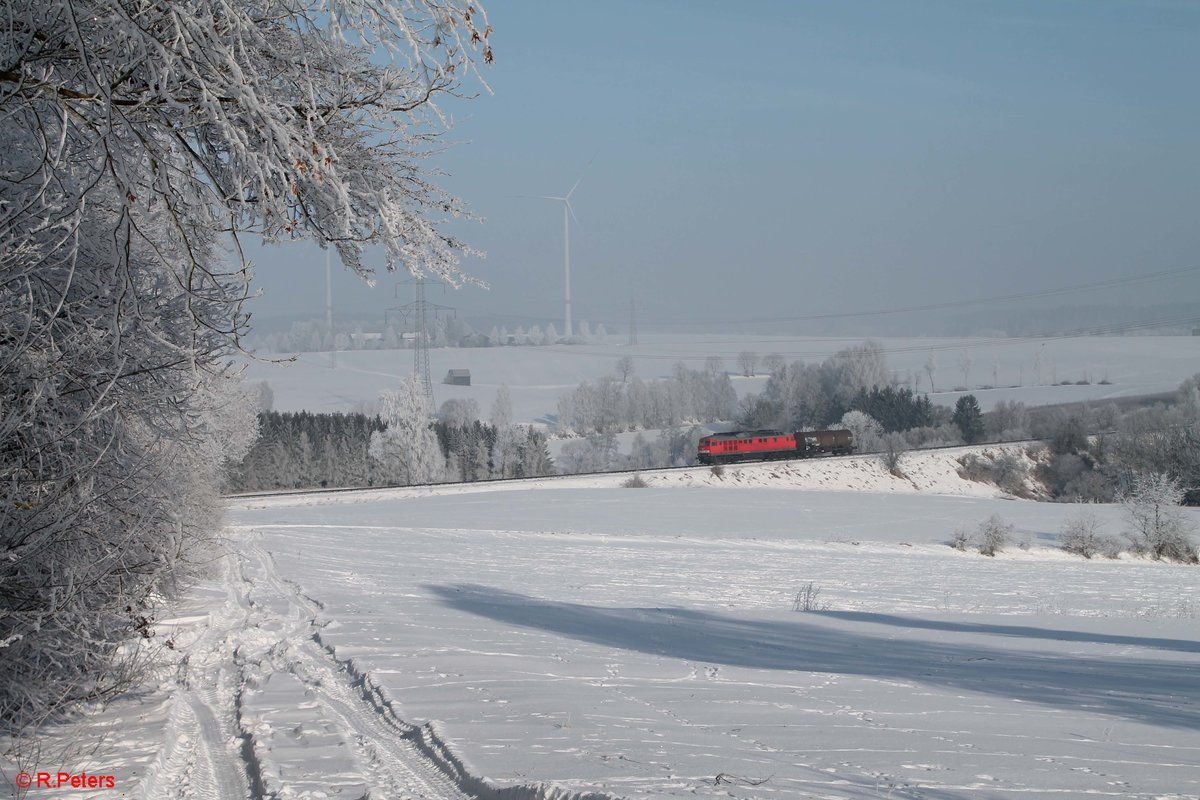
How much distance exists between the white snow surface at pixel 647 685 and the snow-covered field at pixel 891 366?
7520 cm

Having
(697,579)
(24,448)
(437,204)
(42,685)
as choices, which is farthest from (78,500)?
(697,579)

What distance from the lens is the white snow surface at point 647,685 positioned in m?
5.57

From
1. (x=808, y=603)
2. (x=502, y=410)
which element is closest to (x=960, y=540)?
(x=808, y=603)

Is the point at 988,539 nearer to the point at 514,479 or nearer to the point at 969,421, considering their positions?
the point at 514,479

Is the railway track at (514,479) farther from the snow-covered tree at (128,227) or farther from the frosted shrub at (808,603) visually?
the snow-covered tree at (128,227)

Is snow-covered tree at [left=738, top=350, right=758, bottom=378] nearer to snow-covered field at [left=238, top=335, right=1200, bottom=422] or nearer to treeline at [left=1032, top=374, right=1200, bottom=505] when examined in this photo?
snow-covered field at [left=238, top=335, right=1200, bottom=422]

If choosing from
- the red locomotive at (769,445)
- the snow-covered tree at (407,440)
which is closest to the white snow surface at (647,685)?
the red locomotive at (769,445)

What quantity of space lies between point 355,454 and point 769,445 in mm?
29217

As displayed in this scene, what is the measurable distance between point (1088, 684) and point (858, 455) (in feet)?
178

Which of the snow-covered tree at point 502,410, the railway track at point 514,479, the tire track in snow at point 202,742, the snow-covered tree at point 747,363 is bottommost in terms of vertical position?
the railway track at point 514,479

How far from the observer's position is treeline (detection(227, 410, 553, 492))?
6581cm

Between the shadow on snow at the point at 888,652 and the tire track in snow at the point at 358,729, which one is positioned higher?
the tire track in snow at the point at 358,729

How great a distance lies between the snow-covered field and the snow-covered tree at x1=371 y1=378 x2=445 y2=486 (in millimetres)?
23930

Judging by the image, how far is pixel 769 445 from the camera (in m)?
64.6
